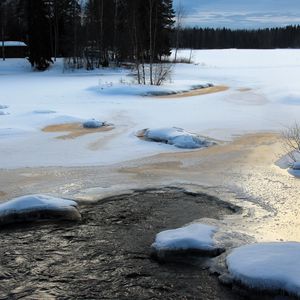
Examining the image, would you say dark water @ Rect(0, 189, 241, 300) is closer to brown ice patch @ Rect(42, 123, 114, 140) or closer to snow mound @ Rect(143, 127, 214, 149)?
snow mound @ Rect(143, 127, 214, 149)

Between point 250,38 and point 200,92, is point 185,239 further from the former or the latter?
point 250,38

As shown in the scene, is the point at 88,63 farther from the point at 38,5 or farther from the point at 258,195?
the point at 258,195

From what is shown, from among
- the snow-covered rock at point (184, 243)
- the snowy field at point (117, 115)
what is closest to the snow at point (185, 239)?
the snow-covered rock at point (184, 243)

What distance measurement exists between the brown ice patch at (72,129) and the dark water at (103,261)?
6.89 meters

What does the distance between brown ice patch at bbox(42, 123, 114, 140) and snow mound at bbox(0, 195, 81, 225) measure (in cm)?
664

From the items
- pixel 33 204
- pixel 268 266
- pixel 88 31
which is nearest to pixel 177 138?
pixel 33 204

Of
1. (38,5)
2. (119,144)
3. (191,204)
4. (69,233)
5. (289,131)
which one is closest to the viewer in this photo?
(69,233)

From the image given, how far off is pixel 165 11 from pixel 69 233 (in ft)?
156

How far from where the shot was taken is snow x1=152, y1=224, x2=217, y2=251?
698cm

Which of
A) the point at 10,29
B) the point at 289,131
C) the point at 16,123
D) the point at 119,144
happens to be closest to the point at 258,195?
the point at 119,144

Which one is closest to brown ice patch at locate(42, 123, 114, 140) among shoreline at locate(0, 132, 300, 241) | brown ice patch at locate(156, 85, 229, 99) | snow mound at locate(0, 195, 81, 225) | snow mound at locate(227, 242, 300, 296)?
shoreline at locate(0, 132, 300, 241)

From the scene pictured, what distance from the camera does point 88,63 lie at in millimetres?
46062

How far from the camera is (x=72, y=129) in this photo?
651 inches

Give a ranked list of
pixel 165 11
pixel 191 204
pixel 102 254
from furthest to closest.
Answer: pixel 165 11 → pixel 191 204 → pixel 102 254
